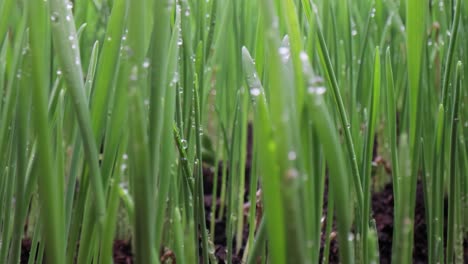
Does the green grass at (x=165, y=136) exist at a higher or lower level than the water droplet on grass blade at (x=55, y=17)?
lower

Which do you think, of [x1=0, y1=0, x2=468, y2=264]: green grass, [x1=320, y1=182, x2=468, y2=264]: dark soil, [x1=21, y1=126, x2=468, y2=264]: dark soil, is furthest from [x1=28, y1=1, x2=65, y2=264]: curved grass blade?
[x1=320, y1=182, x2=468, y2=264]: dark soil

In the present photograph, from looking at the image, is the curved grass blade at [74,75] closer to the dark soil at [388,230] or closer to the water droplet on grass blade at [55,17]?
the water droplet on grass blade at [55,17]

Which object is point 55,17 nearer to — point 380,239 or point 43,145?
point 43,145

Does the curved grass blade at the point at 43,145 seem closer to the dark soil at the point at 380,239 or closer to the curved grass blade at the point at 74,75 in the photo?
the curved grass blade at the point at 74,75

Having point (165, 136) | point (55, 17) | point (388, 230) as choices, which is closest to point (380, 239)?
point (388, 230)

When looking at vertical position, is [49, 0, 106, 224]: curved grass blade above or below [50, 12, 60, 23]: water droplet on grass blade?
below

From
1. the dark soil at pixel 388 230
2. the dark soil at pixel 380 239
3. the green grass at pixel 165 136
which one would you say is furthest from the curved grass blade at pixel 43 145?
the dark soil at pixel 388 230

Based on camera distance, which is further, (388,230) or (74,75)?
(388,230)

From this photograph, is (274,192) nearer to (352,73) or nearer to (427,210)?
(427,210)

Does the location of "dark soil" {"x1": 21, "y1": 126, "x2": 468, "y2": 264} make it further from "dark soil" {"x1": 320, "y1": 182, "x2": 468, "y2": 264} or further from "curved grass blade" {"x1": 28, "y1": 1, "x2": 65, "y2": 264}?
"curved grass blade" {"x1": 28, "y1": 1, "x2": 65, "y2": 264}

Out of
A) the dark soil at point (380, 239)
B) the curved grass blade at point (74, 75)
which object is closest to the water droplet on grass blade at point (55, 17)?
the curved grass blade at point (74, 75)

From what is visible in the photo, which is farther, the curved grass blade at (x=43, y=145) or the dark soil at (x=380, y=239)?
the dark soil at (x=380, y=239)
